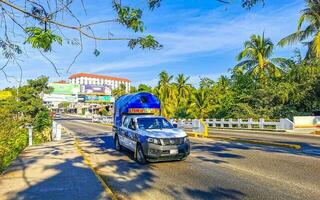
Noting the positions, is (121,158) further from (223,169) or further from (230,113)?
(230,113)

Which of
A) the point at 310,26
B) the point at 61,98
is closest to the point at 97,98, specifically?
the point at 61,98

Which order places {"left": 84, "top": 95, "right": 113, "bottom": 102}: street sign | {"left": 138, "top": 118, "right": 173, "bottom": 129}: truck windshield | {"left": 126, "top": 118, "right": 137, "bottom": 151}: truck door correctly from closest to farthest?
{"left": 126, "top": 118, "right": 137, "bottom": 151}: truck door → {"left": 138, "top": 118, "right": 173, "bottom": 129}: truck windshield → {"left": 84, "top": 95, "right": 113, "bottom": 102}: street sign

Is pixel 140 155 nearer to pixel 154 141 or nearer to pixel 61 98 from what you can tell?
pixel 154 141

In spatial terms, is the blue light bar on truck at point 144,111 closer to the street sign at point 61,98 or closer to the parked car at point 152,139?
the parked car at point 152,139

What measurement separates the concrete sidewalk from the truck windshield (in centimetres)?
259

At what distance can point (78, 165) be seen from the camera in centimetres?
1117

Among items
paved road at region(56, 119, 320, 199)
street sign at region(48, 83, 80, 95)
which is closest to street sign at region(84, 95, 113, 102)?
street sign at region(48, 83, 80, 95)

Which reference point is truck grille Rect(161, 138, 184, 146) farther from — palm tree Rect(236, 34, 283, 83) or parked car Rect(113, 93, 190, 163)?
palm tree Rect(236, 34, 283, 83)

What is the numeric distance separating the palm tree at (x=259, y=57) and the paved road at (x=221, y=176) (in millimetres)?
31401

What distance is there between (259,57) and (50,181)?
38.4 metres

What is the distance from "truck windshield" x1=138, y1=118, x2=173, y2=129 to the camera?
13141 millimetres

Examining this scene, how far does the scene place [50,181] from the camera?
866cm

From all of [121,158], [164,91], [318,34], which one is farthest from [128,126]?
[164,91]

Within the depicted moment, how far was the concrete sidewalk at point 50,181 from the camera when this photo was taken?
7.23 meters
